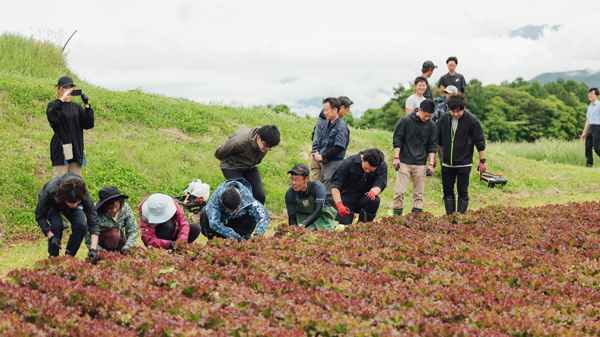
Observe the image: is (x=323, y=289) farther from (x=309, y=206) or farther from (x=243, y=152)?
(x=243, y=152)

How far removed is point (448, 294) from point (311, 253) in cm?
149

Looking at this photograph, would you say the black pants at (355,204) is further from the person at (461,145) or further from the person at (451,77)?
the person at (451,77)

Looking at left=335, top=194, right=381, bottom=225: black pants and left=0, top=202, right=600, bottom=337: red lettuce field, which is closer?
left=0, top=202, right=600, bottom=337: red lettuce field

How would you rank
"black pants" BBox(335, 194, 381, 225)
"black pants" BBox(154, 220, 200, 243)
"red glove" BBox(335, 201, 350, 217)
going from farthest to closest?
"black pants" BBox(335, 194, 381, 225), "red glove" BBox(335, 201, 350, 217), "black pants" BBox(154, 220, 200, 243)

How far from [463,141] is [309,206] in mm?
2892

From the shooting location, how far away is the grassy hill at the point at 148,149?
8.07m

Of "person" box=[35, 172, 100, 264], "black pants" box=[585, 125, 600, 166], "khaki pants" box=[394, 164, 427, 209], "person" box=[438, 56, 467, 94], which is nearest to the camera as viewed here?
"person" box=[35, 172, 100, 264]

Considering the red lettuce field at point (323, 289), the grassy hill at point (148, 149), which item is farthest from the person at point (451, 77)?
the red lettuce field at point (323, 289)

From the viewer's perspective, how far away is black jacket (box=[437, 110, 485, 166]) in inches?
295

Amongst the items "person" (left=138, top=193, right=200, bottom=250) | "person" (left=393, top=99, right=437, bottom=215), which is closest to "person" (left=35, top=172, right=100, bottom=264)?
"person" (left=138, top=193, right=200, bottom=250)

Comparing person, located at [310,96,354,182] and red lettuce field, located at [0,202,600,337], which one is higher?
person, located at [310,96,354,182]

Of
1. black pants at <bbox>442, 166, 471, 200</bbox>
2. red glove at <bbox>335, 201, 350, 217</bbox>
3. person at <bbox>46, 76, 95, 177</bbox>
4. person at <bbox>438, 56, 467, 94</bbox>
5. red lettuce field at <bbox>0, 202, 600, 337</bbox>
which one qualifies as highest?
person at <bbox>438, 56, 467, 94</bbox>

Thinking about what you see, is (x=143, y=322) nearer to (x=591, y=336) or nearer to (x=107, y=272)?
(x=107, y=272)

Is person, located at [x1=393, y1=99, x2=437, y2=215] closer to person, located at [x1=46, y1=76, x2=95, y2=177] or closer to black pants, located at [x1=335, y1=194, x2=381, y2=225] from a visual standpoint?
black pants, located at [x1=335, y1=194, x2=381, y2=225]
